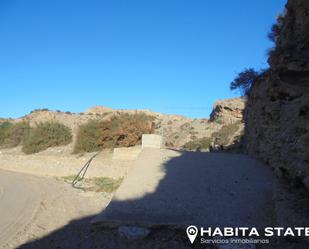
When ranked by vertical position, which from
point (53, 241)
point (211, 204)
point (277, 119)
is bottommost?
point (53, 241)

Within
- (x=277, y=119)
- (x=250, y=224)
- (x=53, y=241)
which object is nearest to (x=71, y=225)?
(x=53, y=241)

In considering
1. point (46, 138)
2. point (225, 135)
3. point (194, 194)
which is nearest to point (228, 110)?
point (225, 135)

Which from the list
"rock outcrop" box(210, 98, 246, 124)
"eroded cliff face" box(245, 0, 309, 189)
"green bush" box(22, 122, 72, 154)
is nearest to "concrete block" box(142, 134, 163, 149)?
"eroded cliff face" box(245, 0, 309, 189)

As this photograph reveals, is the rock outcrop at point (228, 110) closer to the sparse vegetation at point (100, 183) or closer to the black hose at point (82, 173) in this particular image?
the black hose at point (82, 173)

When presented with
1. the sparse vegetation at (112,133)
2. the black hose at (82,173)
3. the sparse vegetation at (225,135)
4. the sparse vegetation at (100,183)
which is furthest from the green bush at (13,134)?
the sparse vegetation at (100,183)

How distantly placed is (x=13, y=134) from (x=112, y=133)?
636 inches

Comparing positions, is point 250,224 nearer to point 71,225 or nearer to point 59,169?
point 71,225

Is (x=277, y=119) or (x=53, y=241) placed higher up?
(x=277, y=119)

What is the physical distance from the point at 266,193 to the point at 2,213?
23.4 ft

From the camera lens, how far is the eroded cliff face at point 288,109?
26.9 ft

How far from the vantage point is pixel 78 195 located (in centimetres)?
1399

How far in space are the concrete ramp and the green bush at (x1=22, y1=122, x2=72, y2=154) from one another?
19.0 m

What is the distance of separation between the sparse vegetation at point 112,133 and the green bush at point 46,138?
15.0ft

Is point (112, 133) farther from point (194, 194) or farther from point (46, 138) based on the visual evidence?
point (194, 194)
